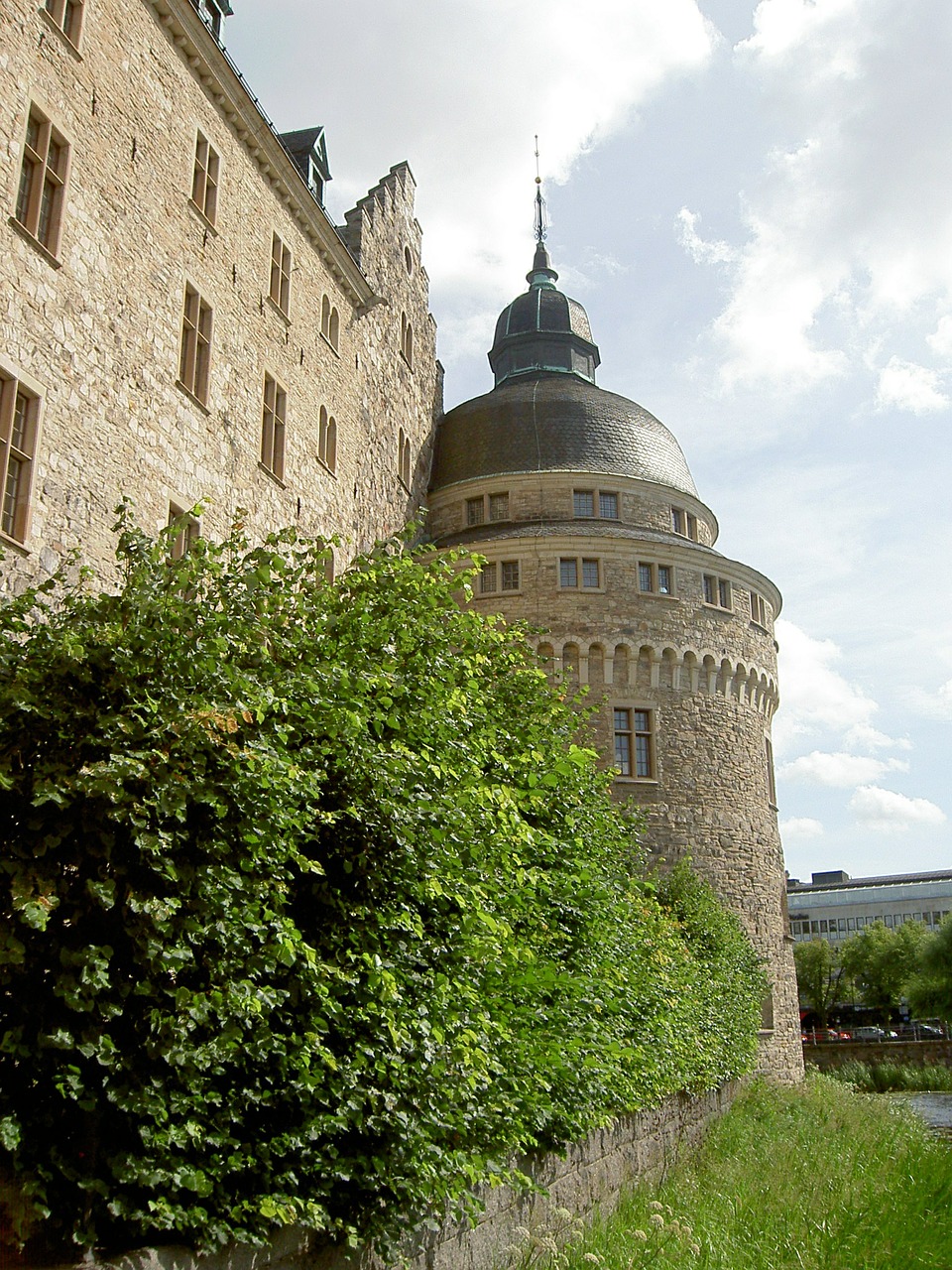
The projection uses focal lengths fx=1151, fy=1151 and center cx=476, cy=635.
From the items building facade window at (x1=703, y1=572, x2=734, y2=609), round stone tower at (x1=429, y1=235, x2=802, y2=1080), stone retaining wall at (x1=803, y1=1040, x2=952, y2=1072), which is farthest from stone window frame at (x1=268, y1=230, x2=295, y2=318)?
stone retaining wall at (x1=803, y1=1040, x2=952, y2=1072)

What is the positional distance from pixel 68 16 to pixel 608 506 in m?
21.1

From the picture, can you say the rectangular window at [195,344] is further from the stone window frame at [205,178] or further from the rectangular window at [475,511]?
the rectangular window at [475,511]

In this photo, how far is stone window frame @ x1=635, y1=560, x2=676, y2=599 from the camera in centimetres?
3114

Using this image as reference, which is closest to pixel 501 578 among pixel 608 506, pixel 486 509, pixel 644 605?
pixel 486 509

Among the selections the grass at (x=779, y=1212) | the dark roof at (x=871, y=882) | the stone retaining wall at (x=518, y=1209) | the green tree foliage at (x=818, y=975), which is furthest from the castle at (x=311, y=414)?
the dark roof at (x=871, y=882)

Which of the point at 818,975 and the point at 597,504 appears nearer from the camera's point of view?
the point at 597,504

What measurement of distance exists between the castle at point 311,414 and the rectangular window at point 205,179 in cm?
5

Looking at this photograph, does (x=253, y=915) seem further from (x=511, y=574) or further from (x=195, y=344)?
(x=511, y=574)

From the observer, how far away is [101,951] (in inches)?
191

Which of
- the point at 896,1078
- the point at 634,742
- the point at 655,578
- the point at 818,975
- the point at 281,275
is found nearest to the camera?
the point at 281,275

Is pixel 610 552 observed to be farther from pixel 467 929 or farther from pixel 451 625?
pixel 467 929

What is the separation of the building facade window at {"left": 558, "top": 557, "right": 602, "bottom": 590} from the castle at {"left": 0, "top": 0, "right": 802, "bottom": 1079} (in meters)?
0.06

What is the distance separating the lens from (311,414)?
72.0 feet

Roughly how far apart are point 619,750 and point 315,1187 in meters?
24.6
